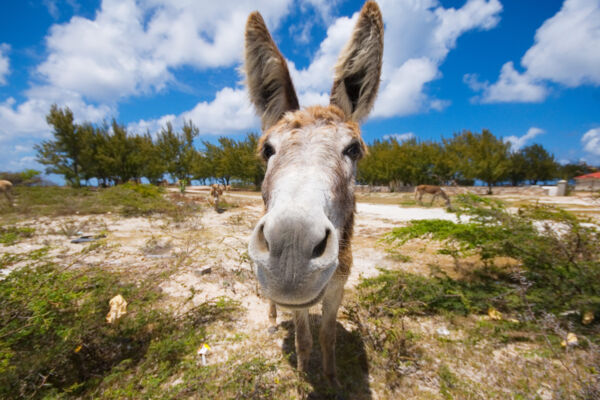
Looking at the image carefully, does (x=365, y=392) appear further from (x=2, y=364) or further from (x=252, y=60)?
(x=252, y=60)

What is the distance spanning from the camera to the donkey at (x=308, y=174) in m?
1.36

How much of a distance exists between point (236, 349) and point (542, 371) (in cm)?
373

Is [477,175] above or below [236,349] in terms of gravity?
above

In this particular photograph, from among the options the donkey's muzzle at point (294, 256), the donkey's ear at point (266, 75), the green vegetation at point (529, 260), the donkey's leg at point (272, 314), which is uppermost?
the donkey's ear at point (266, 75)

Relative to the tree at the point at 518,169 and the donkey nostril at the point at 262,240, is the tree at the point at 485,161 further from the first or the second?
the donkey nostril at the point at 262,240

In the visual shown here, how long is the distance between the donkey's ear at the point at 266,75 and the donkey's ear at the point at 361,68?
0.64 metres

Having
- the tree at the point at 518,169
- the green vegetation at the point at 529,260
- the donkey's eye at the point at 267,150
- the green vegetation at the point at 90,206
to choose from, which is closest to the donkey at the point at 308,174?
the donkey's eye at the point at 267,150

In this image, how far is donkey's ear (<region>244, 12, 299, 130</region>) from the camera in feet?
8.78

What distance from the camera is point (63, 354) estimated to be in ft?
7.22

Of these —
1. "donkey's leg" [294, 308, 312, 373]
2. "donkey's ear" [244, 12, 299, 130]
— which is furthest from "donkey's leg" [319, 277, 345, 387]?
"donkey's ear" [244, 12, 299, 130]

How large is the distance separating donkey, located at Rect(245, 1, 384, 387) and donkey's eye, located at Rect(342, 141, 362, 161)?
0.01 metres

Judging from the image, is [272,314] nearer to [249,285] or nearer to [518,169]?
[249,285]

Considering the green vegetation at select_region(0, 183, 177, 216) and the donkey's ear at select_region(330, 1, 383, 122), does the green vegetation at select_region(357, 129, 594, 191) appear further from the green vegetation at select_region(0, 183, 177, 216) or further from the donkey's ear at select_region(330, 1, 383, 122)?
the donkey's ear at select_region(330, 1, 383, 122)

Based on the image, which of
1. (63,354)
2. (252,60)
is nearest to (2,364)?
(63,354)
